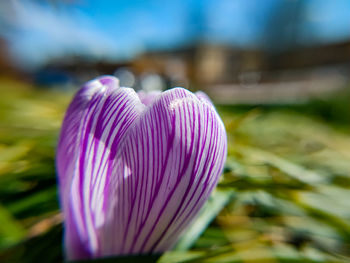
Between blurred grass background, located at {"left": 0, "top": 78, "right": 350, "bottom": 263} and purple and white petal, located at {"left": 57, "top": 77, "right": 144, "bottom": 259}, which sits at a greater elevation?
purple and white petal, located at {"left": 57, "top": 77, "right": 144, "bottom": 259}

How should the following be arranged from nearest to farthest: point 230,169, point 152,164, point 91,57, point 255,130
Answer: point 152,164, point 230,169, point 255,130, point 91,57

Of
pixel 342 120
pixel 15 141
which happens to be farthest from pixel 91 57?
pixel 15 141

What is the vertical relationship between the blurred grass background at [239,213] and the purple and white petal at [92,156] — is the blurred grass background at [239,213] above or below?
below

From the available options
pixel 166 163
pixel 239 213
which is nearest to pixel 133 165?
pixel 166 163

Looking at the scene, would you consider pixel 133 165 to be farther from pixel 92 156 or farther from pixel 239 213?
pixel 239 213

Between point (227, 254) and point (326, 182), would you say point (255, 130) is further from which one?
point (227, 254)

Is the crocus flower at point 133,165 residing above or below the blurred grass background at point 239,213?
above

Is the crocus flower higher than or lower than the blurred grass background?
higher

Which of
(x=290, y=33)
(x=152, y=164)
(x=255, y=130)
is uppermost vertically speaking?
(x=152, y=164)

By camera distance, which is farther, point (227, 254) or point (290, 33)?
point (290, 33)
